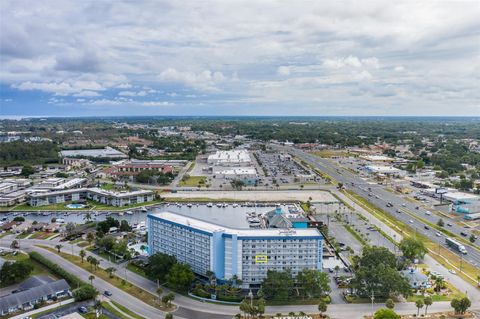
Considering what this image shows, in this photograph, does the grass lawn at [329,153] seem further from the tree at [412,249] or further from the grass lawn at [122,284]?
the grass lawn at [122,284]

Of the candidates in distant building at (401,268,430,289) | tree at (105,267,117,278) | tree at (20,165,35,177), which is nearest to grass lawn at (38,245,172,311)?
tree at (105,267,117,278)

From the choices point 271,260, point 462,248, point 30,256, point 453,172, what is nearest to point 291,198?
point 462,248

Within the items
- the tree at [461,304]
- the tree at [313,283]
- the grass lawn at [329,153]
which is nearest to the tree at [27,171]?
the tree at [313,283]

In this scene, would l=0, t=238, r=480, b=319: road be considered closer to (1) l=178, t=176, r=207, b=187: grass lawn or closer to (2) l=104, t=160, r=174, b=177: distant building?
(1) l=178, t=176, r=207, b=187: grass lawn

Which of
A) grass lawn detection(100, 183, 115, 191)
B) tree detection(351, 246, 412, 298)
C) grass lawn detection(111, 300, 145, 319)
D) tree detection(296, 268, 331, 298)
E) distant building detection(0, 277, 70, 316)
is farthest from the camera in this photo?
grass lawn detection(100, 183, 115, 191)

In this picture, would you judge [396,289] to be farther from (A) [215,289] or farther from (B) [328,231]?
(B) [328,231]

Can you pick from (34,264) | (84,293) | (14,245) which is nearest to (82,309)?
(84,293)

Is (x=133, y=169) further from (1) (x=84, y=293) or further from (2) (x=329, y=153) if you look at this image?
(2) (x=329, y=153)
